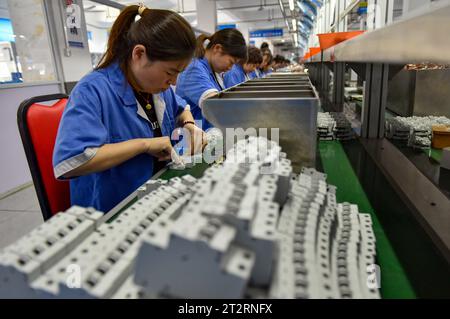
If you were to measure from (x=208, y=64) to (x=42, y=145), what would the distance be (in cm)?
167

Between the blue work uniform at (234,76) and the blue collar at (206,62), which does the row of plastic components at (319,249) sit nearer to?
the blue collar at (206,62)

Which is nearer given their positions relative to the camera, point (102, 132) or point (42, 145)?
point (102, 132)

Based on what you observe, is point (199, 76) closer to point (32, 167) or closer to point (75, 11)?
point (32, 167)

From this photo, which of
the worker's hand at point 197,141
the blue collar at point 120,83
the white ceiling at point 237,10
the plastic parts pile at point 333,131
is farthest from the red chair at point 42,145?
the white ceiling at point 237,10

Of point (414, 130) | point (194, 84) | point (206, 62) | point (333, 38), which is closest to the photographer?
point (414, 130)

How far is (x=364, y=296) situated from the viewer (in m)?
0.63

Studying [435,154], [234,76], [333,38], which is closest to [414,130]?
[435,154]

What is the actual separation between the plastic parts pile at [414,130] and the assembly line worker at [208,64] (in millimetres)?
1274

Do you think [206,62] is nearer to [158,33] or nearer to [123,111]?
[123,111]

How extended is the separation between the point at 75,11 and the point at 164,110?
3.03 m

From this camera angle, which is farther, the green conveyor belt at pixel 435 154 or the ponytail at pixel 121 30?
the green conveyor belt at pixel 435 154

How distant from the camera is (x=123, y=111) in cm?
149

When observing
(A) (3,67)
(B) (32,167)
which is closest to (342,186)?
(B) (32,167)

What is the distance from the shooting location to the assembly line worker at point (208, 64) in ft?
7.96
